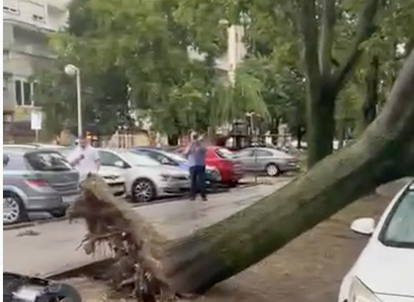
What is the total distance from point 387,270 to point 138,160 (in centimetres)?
1066

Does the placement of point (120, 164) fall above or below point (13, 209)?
above

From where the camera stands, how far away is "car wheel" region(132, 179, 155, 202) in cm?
1292

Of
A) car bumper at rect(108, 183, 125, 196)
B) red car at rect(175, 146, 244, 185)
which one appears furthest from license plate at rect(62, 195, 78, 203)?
red car at rect(175, 146, 244, 185)

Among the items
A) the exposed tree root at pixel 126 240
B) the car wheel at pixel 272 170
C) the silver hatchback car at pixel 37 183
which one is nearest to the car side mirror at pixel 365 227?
the exposed tree root at pixel 126 240

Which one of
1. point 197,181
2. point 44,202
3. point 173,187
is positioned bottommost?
point 173,187

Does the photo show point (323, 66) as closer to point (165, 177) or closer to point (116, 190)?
point (165, 177)

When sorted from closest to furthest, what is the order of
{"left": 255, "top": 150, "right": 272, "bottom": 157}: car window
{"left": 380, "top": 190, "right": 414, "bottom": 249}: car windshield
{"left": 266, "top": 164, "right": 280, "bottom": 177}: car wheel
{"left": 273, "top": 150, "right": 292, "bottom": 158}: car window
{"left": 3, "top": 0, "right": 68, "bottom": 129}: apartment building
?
{"left": 380, "top": 190, "right": 414, "bottom": 249}: car windshield, {"left": 3, "top": 0, "right": 68, "bottom": 129}: apartment building, {"left": 266, "top": 164, "right": 280, "bottom": 177}: car wheel, {"left": 255, "top": 150, "right": 272, "bottom": 157}: car window, {"left": 273, "top": 150, "right": 292, "bottom": 158}: car window

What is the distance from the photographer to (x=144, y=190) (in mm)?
13656

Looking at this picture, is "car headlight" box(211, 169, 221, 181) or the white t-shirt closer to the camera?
the white t-shirt

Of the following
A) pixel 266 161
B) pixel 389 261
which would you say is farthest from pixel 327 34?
pixel 266 161

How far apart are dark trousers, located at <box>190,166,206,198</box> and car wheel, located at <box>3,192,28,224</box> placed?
546 cm

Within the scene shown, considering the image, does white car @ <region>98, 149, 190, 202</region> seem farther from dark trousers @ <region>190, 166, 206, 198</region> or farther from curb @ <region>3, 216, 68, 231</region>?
curb @ <region>3, 216, 68, 231</region>

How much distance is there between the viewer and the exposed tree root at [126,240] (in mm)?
5664

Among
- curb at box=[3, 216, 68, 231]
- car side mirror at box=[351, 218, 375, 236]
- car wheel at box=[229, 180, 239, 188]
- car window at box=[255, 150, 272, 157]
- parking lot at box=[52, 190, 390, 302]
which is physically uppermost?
car side mirror at box=[351, 218, 375, 236]
